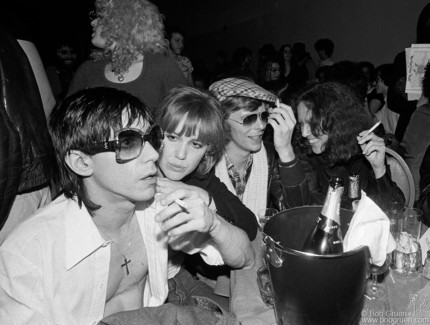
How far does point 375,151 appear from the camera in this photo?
2.16m

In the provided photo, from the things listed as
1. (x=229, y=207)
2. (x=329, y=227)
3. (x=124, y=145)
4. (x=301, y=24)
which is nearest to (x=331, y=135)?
(x=229, y=207)

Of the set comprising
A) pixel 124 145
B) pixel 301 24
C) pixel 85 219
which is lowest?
pixel 85 219

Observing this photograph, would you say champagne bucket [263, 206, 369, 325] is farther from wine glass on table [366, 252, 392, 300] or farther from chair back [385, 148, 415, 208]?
chair back [385, 148, 415, 208]

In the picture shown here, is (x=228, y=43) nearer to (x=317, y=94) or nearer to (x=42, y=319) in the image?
(x=317, y=94)

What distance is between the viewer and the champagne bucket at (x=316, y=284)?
90cm

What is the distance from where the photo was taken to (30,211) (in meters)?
1.68

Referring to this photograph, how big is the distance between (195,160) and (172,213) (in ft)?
3.02

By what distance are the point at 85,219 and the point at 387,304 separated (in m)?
1.09

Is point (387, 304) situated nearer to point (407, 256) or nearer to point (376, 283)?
point (376, 283)

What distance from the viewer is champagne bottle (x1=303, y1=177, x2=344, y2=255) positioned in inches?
44.4

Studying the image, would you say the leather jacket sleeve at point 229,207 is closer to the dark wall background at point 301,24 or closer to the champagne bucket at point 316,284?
the champagne bucket at point 316,284

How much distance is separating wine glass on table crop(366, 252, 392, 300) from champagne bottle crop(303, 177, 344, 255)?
126 mm

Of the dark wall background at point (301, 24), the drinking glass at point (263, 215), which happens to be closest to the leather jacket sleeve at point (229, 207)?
the drinking glass at point (263, 215)

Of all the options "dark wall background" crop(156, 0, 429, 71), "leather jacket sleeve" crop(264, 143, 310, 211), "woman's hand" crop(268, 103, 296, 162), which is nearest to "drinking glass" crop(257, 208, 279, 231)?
"leather jacket sleeve" crop(264, 143, 310, 211)
